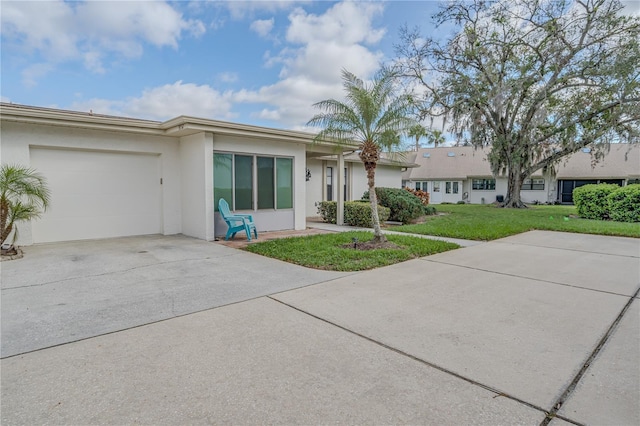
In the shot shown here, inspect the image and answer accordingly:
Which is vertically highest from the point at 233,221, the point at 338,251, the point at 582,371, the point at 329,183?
the point at 329,183

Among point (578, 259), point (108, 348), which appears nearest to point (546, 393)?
point (108, 348)

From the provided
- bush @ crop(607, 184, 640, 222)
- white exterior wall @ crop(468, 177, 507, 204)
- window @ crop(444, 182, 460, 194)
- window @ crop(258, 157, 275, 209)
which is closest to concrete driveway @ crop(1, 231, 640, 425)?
window @ crop(258, 157, 275, 209)

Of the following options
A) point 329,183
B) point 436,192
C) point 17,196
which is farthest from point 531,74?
point 17,196

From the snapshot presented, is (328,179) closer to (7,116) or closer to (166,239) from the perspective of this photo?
(166,239)

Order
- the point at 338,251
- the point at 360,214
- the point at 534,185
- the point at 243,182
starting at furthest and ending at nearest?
the point at 534,185 → the point at 360,214 → the point at 243,182 → the point at 338,251

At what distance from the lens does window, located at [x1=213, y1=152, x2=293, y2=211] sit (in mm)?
9344

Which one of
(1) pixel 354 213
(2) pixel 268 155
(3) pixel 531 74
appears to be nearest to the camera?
(2) pixel 268 155

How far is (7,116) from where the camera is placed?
6.97m

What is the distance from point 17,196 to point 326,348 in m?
7.79

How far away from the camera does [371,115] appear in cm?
767

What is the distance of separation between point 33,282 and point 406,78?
717 inches

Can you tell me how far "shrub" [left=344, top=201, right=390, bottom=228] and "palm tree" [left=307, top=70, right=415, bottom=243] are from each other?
147 inches

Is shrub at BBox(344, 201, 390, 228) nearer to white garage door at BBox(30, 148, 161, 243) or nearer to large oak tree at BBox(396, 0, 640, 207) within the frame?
white garage door at BBox(30, 148, 161, 243)

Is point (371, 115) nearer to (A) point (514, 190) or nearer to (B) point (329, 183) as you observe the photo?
(B) point (329, 183)
